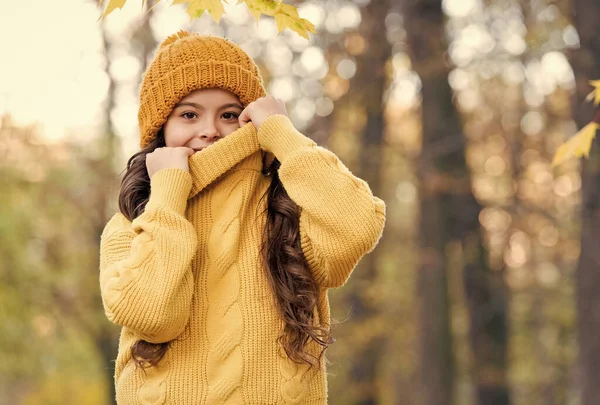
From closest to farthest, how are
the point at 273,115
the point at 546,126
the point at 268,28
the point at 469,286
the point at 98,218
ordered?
the point at 273,115 → the point at 268,28 → the point at 469,286 → the point at 546,126 → the point at 98,218

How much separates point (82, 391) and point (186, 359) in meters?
18.1

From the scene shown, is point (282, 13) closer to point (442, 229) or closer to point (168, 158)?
point (168, 158)

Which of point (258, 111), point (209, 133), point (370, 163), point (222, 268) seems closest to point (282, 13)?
point (258, 111)

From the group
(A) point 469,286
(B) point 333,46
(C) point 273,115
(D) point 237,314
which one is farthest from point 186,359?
(A) point 469,286

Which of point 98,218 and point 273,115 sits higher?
point 273,115

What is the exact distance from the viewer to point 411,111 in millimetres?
14438

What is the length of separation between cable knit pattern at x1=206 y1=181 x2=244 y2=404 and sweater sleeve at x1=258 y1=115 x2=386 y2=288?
0.70ft

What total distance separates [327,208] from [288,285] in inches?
11.2

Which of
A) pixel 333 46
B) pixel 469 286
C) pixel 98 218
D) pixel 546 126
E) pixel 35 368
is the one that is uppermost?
pixel 333 46

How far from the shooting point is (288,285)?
2881mm

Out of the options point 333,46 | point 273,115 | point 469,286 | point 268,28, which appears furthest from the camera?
point 469,286

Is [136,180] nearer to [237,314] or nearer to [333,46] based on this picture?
[237,314]

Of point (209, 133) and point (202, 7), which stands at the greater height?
point (202, 7)

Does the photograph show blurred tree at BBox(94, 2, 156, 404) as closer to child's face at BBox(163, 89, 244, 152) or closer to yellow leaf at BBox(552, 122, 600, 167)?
yellow leaf at BBox(552, 122, 600, 167)
